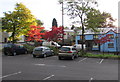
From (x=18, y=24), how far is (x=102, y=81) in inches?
825

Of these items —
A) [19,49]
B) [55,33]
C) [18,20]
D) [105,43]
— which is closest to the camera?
[19,49]

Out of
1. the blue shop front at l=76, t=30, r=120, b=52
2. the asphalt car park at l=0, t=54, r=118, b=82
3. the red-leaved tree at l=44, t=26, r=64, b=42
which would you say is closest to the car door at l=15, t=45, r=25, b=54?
the asphalt car park at l=0, t=54, r=118, b=82

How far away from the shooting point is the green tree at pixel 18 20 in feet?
86.1

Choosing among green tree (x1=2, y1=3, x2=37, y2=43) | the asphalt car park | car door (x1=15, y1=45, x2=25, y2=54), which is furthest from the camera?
green tree (x1=2, y1=3, x2=37, y2=43)

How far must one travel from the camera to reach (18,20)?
87.4 ft

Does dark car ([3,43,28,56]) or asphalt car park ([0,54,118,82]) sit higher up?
dark car ([3,43,28,56])

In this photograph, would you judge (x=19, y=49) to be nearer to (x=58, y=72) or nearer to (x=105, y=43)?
(x=58, y=72)

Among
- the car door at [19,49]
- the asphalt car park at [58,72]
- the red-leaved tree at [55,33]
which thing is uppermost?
the red-leaved tree at [55,33]

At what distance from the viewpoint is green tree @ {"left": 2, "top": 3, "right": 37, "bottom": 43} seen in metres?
26.2

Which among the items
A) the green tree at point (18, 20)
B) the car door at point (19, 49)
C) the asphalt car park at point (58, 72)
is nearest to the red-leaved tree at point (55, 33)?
the green tree at point (18, 20)

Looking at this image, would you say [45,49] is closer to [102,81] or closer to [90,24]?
[90,24]

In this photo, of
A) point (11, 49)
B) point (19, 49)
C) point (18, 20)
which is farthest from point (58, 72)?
point (18, 20)

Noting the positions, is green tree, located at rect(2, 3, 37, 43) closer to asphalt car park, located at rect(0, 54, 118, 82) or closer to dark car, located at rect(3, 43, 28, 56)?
dark car, located at rect(3, 43, 28, 56)

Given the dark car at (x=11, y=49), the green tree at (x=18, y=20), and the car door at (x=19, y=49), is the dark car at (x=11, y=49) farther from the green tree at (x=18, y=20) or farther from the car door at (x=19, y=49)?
the green tree at (x=18, y=20)
